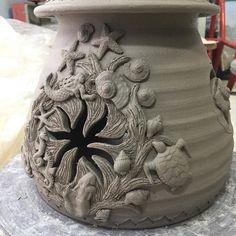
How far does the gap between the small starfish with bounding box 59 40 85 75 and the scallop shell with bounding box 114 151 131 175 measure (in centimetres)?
24

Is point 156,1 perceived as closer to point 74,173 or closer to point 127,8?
point 127,8

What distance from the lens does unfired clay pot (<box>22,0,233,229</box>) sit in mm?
736

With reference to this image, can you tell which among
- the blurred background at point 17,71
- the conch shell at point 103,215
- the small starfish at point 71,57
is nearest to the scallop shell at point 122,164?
the conch shell at point 103,215

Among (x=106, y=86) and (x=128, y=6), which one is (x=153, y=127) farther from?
(x=128, y=6)

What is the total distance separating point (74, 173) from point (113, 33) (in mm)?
346

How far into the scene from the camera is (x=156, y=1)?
70 cm

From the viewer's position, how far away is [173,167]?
0.74 meters

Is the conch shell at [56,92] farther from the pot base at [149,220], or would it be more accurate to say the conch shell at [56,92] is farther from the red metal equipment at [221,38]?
the red metal equipment at [221,38]

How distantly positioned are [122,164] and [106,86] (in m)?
0.18

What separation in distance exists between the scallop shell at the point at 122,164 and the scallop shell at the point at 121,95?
0.35ft

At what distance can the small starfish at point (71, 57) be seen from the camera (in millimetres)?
794

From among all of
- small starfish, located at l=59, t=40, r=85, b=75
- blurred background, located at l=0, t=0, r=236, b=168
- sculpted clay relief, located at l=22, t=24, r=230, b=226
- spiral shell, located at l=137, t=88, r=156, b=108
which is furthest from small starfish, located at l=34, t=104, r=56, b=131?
blurred background, located at l=0, t=0, r=236, b=168

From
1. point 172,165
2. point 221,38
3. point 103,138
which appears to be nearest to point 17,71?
point 103,138

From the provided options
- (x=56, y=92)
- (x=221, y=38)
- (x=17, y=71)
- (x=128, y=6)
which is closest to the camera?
(x=128, y=6)
